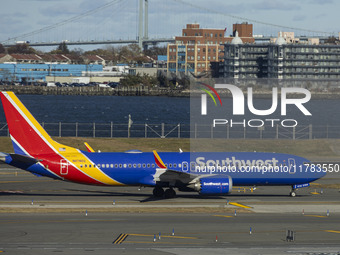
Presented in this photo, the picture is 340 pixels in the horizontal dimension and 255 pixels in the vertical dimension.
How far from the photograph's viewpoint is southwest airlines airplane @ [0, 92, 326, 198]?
2158 inches

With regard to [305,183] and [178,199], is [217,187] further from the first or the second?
[305,183]

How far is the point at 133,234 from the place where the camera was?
41.4m

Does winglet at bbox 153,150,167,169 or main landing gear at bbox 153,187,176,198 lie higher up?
winglet at bbox 153,150,167,169

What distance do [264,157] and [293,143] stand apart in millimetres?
35575

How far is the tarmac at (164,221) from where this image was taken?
38.2 metres

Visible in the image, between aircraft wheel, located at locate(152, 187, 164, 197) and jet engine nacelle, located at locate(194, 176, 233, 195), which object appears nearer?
jet engine nacelle, located at locate(194, 176, 233, 195)

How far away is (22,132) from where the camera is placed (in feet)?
181

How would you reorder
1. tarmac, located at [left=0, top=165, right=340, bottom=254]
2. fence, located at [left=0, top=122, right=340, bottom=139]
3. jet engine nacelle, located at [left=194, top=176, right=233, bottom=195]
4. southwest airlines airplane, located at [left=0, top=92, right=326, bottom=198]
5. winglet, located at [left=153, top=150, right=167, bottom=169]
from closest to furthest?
tarmac, located at [left=0, top=165, right=340, bottom=254]
jet engine nacelle, located at [left=194, top=176, right=233, bottom=195]
southwest airlines airplane, located at [left=0, top=92, right=326, bottom=198]
winglet, located at [left=153, top=150, right=167, bottom=169]
fence, located at [left=0, top=122, right=340, bottom=139]

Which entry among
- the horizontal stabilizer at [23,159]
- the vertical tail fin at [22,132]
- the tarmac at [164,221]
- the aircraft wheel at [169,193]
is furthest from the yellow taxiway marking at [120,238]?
the vertical tail fin at [22,132]

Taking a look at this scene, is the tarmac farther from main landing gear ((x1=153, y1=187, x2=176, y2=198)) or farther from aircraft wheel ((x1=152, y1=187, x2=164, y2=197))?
aircraft wheel ((x1=152, y1=187, x2=164, y2=197))

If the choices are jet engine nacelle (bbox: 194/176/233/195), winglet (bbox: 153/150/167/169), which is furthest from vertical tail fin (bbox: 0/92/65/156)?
jet engine nacelle (bbox: 194/176/233/195)

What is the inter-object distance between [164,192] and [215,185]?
5.11 meters

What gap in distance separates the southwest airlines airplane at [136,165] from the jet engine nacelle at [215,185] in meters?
0.10

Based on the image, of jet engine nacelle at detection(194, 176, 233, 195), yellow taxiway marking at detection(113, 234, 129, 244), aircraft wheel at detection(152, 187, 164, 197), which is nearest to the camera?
yellow taxiway marking at detection(113, 234, 129, 244)
